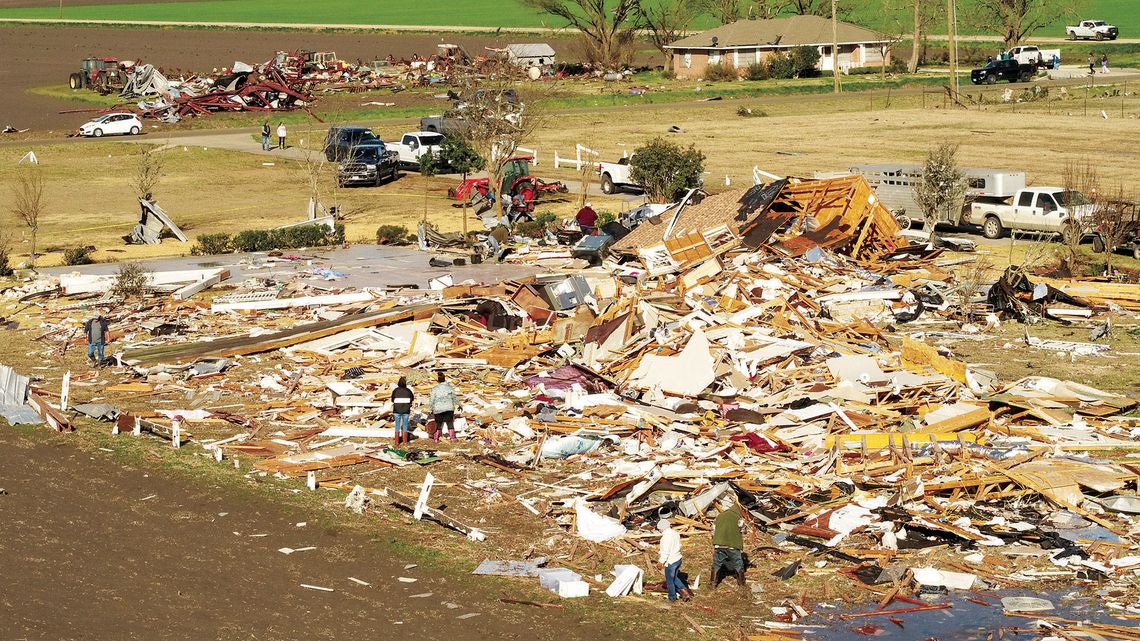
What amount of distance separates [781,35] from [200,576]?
72.5 m

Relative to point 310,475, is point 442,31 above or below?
above

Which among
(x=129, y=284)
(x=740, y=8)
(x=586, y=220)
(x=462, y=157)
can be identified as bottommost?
(x=129, y=284)

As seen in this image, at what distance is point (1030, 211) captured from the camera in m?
32.0

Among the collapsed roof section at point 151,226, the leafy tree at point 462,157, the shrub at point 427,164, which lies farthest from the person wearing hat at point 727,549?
the shrub at point 427,164

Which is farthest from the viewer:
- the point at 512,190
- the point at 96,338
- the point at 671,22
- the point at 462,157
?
the point at 671,22

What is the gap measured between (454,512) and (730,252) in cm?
1352

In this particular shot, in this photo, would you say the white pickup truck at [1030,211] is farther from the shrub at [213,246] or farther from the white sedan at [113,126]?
the white sedan at [113,126]

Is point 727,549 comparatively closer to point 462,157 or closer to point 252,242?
point 252,242

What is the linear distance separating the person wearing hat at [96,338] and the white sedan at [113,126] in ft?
120

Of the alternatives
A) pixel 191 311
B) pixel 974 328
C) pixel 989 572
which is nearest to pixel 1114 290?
pixel 974 328

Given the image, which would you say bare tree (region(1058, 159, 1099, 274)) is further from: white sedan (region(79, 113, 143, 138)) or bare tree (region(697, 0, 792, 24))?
bare tree (region(697, 0, 792, 24))

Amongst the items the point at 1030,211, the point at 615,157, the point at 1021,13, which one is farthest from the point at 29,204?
the point at 1021,13

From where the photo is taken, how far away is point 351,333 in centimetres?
2392

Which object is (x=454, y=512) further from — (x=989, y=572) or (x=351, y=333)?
(x=351, y=333)
